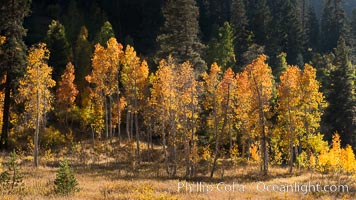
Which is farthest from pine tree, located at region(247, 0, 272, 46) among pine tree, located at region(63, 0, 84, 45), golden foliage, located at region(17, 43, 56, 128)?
golden foliage, located at region(17, 43, 56, 128)

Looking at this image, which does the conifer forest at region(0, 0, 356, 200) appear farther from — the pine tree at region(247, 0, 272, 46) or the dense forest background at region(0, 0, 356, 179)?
the pine tree at region(247, 0, 272, 46)

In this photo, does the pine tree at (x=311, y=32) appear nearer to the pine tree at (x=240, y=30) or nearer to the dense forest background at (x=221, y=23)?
the dense forest background at (x=221, y=23)

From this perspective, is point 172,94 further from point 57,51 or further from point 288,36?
point 288,36

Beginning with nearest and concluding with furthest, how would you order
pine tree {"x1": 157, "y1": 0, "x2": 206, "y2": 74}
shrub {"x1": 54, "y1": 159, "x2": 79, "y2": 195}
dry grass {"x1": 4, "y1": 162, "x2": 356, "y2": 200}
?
shrub {"x1": 54, "y1": 159, "x2": 79, "y2": 195} → dry grass {"x1": 4, "y1": 162, "x2": 356, "y2": 200} → pine tree {"x1": 157, "y1": 0, "x2": 206, "y2": 74}

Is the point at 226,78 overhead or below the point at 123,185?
overhead

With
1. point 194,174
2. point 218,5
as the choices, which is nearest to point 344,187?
point 194,174

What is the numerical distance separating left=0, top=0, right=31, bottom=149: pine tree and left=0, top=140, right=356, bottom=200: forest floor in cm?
580

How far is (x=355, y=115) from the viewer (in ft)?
156

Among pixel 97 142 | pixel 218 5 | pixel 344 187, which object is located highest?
pixel 218 5

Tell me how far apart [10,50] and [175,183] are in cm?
2374

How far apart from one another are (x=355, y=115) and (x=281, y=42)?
120ft

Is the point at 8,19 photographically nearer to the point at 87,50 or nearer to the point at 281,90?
the point at 87,50

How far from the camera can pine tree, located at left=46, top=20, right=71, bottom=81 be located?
48.4 meters

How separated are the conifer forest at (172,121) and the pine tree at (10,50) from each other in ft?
0.35
